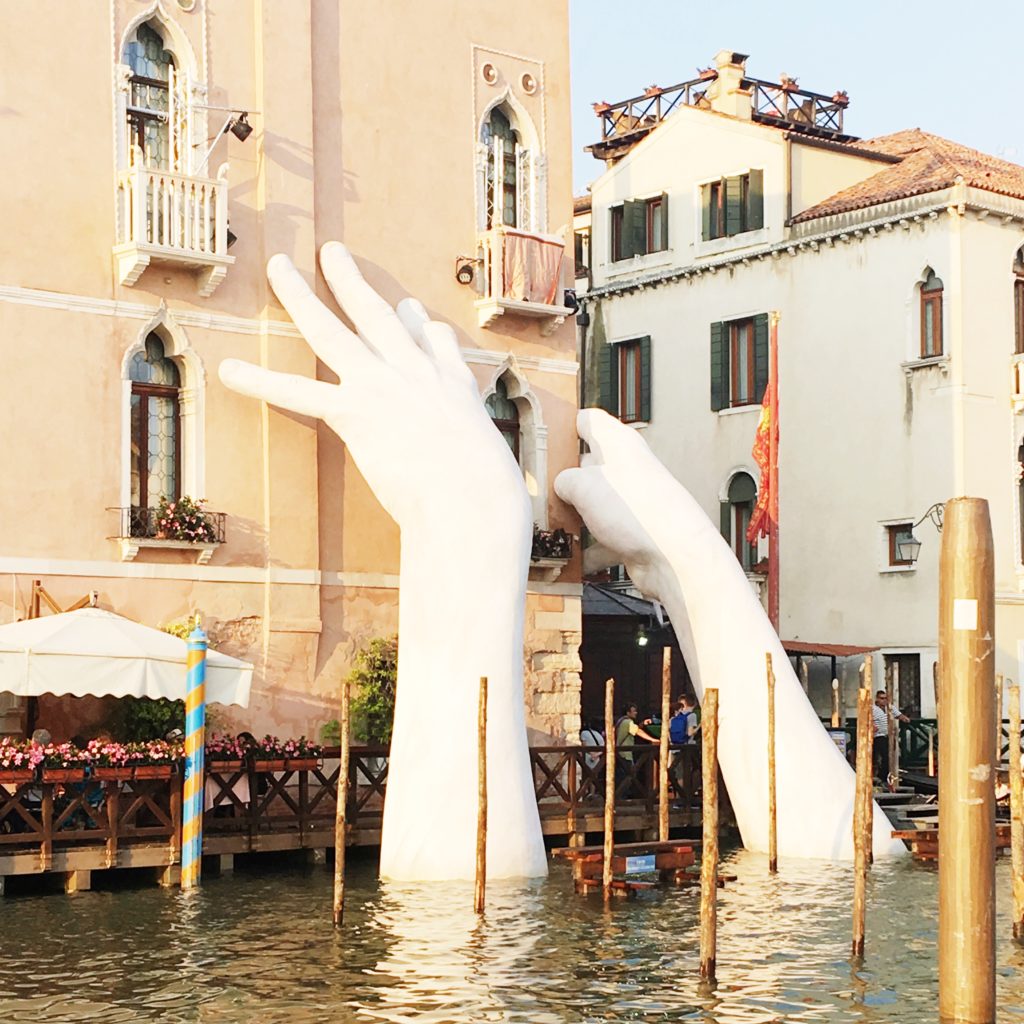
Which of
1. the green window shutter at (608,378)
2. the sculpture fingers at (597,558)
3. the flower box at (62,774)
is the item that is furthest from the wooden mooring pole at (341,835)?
the green window shutter at (608,378)

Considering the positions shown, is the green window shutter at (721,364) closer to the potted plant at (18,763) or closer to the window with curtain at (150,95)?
the window with curtain at (150,95)

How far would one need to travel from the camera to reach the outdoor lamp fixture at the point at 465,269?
25.5 m

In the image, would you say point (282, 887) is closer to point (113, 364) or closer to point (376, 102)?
point (113, 364)

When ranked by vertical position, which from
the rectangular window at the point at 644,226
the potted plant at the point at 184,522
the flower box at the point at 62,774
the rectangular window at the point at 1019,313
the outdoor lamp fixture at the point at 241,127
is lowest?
the flower box at the point at 62,774

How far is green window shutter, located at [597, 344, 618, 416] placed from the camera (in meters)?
38.4

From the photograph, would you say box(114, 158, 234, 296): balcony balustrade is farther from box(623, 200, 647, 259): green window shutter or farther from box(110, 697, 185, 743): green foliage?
box(623, 200, 647, 259): green window shutter

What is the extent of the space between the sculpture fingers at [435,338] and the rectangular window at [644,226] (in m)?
14.0

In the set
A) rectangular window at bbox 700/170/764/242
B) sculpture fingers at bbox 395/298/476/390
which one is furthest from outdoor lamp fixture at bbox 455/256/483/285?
rectangular window at bbox 700/170/764/242

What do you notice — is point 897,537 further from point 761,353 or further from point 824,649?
point 761,353

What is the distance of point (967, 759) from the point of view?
10.6m

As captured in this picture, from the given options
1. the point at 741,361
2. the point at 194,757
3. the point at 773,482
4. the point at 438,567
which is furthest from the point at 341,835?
the point at 741,361

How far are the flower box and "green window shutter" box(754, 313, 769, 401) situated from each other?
59.1 ft

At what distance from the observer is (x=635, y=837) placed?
25.2 meters

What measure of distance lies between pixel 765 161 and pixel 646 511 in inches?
506
